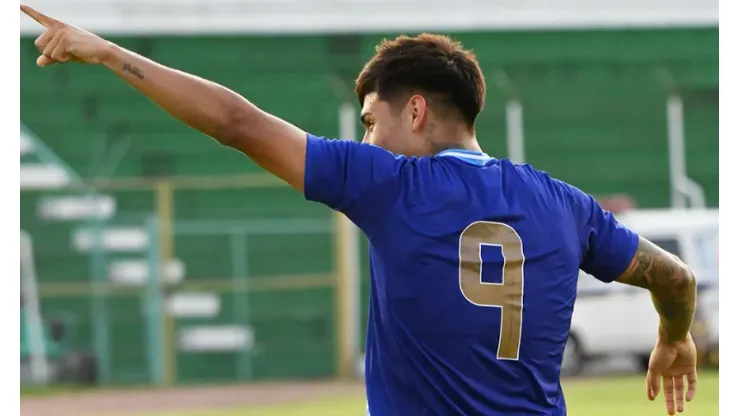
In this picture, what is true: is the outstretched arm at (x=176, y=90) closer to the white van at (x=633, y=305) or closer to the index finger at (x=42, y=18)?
the index finger at (x=42, y=18)

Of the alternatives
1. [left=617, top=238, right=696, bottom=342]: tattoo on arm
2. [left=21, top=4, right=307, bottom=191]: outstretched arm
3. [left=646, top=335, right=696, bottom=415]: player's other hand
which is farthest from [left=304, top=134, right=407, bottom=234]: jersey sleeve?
[left=646, top=335, right=696, bottom=415]: player's other hand

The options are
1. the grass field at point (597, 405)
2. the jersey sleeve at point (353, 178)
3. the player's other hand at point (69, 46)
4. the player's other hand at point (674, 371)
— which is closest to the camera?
the player's other hand at point (69, 46)

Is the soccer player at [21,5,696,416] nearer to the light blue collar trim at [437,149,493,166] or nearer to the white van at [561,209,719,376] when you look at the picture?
the light blue collar trim at [437,149,493,166]

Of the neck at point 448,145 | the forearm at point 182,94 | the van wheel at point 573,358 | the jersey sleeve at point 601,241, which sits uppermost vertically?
the forearm at point 182,94

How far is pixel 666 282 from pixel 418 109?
992mm

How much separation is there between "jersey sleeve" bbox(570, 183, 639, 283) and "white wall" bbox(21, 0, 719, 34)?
57.6ft

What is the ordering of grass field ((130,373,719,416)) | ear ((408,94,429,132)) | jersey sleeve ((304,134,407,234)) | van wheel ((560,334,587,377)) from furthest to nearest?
van wheel ((560,334,587,377)) → grass field ((130,373,719,416)) → ear ((408,94,429,132)) → jersey sleeve ((304,134,407,234))

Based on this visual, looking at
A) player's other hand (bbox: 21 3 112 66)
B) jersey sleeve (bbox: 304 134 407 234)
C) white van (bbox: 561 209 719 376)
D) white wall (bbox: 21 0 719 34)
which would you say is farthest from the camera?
white wall (bbox: 21 0 719 34)

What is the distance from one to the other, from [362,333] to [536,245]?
15.4 metres

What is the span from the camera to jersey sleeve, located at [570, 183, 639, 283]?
13.3 ft

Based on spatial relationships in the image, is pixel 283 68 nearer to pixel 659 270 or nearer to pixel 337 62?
pixel 337 62

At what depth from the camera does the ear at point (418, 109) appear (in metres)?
3.92

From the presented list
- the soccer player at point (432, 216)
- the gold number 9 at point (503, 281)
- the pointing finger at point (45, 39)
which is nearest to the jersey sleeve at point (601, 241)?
the soccer player at point (432, 216)

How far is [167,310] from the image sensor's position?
730 inches
